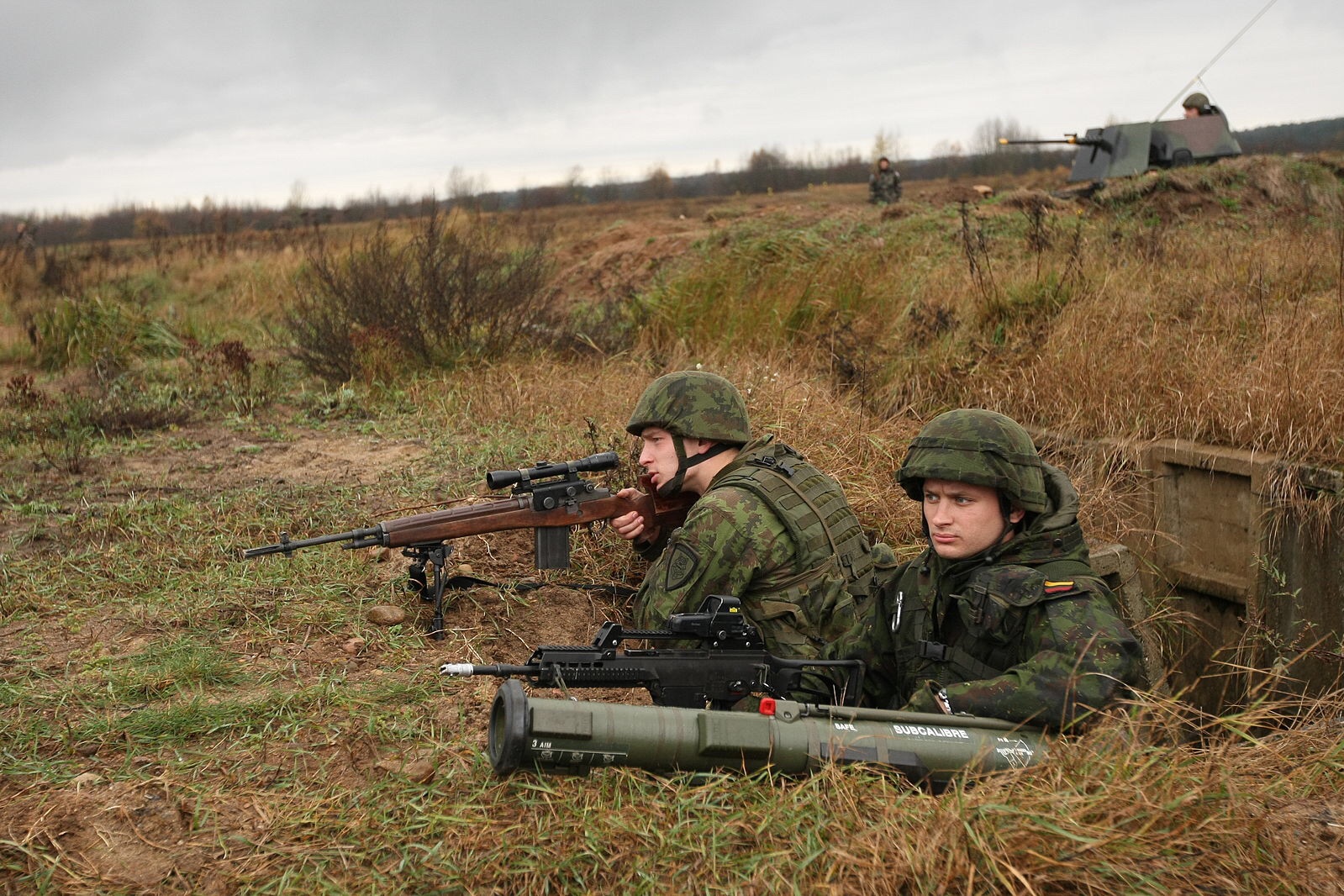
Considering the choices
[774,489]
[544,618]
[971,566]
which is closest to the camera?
[971,566]

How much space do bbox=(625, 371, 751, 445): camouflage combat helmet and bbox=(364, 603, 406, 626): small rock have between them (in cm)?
129

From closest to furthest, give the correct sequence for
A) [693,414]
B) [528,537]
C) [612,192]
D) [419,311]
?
[693,414], [528,537], [419,311], [612,192]

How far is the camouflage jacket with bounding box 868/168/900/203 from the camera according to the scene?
68.2 feet

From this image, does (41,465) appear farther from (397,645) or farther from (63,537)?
(397,645)

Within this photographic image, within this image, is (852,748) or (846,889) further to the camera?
(852,748)

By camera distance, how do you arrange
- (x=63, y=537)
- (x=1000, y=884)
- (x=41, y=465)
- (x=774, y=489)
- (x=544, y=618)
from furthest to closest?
(x=41, y=465), (x=63, y=537), (x=544, y=618), (x=774, y=489), (x=1000, y=884)

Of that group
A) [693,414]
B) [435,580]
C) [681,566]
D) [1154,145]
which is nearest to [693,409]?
[693,414]

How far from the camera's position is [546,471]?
178 inches

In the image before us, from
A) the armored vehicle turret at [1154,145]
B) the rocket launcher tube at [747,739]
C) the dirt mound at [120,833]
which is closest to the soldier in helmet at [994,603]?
the rocket launcher tube at [747,739]

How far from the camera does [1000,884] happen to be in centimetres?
252

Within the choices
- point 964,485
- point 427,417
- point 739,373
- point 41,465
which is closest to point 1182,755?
point 964,485

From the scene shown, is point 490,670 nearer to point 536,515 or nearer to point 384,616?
point 536,515

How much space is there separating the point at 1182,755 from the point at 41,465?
7.03 m

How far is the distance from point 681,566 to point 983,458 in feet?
3.95
